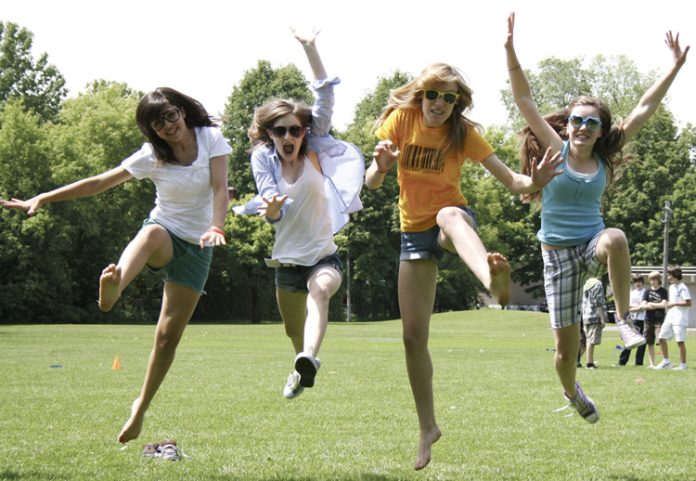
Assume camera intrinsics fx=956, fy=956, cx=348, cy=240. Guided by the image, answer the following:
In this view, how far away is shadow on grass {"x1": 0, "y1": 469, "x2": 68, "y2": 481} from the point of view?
7602 millimetres

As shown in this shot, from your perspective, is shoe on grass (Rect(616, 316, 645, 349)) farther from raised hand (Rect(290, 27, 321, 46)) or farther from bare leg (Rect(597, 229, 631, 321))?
raised hand (Rect(290, 27, 321, 46))

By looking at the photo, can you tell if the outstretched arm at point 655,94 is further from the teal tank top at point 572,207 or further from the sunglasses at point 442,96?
the sunglasses at point 442,96

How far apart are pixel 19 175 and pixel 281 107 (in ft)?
161

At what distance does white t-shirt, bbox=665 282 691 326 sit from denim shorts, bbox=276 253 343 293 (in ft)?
47.8

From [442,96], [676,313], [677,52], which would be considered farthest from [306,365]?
[676,313]

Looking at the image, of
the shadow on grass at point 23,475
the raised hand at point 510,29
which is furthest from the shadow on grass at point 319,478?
the raised hand at point 510,29

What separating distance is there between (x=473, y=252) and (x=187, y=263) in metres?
2.32

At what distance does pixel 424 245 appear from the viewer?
Answer: 7410mm

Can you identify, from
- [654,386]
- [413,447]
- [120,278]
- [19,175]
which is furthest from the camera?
[19,175]

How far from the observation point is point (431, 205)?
7.38 metres

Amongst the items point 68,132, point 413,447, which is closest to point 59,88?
point 68,132

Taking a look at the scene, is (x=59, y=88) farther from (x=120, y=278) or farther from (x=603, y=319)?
(x=120, y=278)

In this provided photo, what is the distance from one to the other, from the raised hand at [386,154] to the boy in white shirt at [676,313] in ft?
47.9

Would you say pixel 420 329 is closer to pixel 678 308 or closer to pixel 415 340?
pixel 415 340
